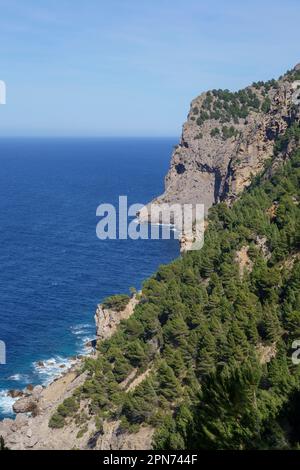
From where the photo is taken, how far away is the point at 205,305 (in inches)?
2053

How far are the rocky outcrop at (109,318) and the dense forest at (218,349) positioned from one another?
390 centimetres

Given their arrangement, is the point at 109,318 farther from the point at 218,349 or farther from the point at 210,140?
the point at 210,140

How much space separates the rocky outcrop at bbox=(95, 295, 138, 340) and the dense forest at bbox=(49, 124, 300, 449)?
3898 mm

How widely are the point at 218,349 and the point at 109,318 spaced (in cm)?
2493

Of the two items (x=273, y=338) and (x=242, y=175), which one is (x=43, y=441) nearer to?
(x=273, y=338)

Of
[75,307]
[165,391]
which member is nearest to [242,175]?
[75,307]

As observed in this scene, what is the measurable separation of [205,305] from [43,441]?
65.5 feet

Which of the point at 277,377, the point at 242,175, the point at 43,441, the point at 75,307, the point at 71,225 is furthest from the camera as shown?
the point at 71,225

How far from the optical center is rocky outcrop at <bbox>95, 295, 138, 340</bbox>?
65.9 metres

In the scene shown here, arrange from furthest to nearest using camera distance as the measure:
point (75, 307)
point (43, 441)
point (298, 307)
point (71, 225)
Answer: point (71, 225)
point (75, 307)
point (43, 441)
point (298, 307)

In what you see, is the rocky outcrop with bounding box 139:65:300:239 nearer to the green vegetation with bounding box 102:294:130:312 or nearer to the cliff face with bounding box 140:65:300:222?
the cliff face with bounding box 140:65:300:222

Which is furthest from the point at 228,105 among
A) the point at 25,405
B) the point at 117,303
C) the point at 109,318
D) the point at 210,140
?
the point at 25,405

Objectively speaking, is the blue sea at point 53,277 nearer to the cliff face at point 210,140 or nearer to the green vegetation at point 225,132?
the cliff face at point 210,140

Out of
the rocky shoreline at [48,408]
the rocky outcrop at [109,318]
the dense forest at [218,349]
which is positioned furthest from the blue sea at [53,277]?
the dense forest at [218,349]
